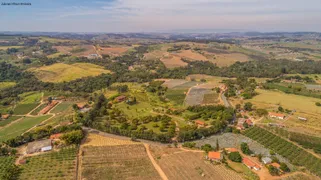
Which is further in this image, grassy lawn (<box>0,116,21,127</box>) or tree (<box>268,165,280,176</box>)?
grassy lawn (<box>0,116,21,127</box>)

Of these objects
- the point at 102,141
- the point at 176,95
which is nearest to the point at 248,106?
the point at 176,95

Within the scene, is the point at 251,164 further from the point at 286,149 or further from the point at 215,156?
the point at 286,149

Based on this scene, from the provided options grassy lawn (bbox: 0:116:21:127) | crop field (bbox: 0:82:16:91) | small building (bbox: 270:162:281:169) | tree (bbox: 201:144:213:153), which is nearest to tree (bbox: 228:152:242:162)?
tree (bbox: 201:144:213:153)

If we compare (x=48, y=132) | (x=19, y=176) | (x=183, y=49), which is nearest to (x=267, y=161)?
(x=19, y=176)

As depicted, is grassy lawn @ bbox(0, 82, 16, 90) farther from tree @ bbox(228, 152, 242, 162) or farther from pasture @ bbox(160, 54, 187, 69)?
tree @ bbox(228, 152, 242, 162)

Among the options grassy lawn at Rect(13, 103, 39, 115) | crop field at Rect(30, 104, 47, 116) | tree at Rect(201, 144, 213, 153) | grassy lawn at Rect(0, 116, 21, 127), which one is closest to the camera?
tree at Rect(201, 144, 213, 153)

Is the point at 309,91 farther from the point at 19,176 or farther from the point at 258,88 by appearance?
the point at 19,176

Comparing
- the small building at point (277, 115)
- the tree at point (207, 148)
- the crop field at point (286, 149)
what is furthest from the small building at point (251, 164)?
the small building at point (277, 115)
